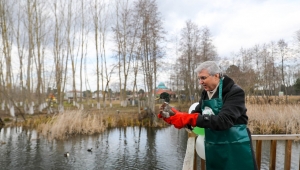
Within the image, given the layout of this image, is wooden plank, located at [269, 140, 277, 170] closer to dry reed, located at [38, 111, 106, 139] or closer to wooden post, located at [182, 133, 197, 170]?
wooden post, located at [182, 133, 197, 170]

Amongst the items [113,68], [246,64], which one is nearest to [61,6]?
[113,68]

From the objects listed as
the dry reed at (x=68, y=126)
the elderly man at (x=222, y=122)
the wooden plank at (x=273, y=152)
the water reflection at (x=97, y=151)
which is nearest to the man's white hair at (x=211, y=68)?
the elderly man at (x=222, y=122)

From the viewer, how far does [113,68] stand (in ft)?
73.7

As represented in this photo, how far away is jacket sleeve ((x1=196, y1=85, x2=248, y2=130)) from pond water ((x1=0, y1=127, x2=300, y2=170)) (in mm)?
6317

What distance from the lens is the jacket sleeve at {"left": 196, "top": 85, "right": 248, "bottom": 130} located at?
1466 mm

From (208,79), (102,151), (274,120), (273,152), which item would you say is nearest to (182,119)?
(208,79)

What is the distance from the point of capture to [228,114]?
1490 mm

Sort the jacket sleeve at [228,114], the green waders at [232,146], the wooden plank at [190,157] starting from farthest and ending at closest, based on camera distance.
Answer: the wooden plank at [190,157] → the green waders at [232,146] → the jacket sleeve at [228,114]

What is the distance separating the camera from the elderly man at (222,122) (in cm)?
149

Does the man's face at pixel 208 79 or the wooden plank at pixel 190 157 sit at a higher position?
the man's face at pixel 208 79

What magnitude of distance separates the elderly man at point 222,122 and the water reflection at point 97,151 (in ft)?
20.5

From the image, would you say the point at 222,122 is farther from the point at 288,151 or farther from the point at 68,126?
the point at 68,126

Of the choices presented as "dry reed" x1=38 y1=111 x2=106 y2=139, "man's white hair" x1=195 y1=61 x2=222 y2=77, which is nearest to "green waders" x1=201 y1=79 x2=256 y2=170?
"man's white hair" x1=195 y1=61 x2=222 y2=77

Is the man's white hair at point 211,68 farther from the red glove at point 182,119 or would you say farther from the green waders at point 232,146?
the red glove at point 182,119
